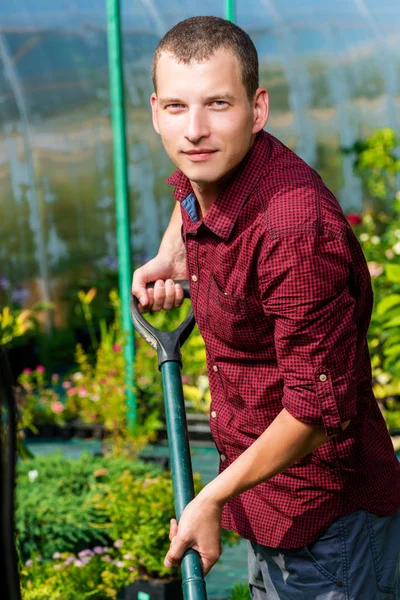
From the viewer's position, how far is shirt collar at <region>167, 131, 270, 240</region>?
6.16 ft

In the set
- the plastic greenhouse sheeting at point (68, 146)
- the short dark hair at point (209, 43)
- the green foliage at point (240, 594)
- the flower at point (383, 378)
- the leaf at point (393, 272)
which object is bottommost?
the green foliage at point (240, 594)

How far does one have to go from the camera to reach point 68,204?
7.56 meters

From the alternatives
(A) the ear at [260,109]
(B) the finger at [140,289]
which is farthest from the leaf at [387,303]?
(A) the ear at [260,109]

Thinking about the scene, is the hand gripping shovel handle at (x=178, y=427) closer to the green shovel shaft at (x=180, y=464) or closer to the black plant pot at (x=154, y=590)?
the green shovel shaft at (x=180, y=464)

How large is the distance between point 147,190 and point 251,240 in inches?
255

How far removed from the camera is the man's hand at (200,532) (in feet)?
5.91

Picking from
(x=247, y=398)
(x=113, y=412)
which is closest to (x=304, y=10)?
(x=113, y=412)

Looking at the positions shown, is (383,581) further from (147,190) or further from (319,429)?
(147,190)

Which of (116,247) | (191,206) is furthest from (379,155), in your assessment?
(191,206)

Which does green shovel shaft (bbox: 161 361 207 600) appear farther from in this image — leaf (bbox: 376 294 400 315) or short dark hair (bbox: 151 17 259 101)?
leaf (bbox: 376 294 400 315)

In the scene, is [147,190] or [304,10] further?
[304,10]

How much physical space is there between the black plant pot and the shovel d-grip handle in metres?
1.08

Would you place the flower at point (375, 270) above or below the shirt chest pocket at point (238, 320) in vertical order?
above

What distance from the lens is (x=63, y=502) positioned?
378cm
